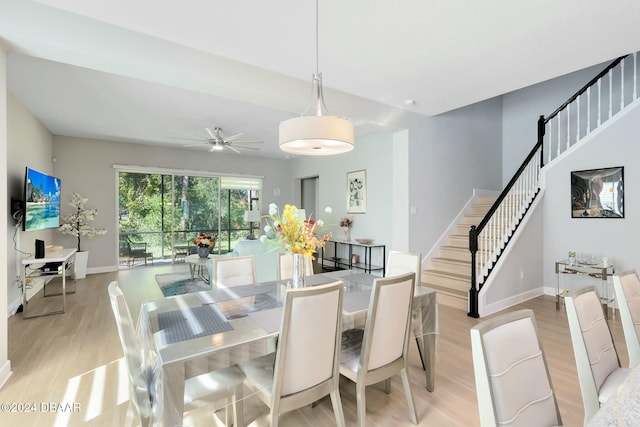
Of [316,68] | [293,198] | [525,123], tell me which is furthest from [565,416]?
[293,198]

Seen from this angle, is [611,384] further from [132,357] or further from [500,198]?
[500,198]

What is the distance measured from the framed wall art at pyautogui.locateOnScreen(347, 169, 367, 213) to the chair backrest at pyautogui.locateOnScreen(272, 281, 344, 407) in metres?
4.62

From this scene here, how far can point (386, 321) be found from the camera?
5.86 feet

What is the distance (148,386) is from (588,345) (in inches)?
82.6

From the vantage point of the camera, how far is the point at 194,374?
137cm

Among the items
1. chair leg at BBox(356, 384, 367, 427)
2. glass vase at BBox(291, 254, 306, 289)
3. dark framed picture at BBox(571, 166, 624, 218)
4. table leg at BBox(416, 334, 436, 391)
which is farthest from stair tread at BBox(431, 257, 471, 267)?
chair leg at BBox(356, 384, 367, 427)

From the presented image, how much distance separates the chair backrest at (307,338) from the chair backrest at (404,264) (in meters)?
1.24

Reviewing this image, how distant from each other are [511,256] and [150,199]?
728 centimetres

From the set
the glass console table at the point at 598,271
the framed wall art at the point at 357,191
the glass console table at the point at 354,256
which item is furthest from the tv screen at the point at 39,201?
the glass console table at the point at 598,271

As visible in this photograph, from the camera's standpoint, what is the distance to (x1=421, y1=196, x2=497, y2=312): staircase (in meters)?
4.29

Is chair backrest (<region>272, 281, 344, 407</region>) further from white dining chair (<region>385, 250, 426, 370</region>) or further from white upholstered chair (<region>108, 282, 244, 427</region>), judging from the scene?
white dining chair (<region>385, 250, 426, 370</region>)

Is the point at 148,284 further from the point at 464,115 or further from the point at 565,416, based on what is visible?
A: the point at 464,115

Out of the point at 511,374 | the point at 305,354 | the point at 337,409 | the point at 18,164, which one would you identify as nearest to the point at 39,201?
the point at 18,164

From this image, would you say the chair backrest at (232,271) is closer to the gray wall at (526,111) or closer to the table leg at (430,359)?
the table leg at (430,359)
